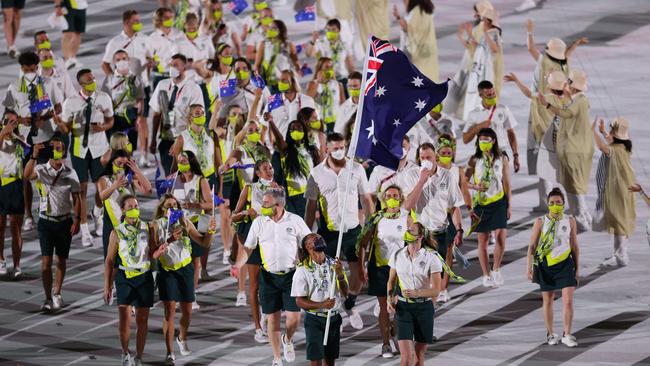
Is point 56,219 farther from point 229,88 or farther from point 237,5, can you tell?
point 237,5

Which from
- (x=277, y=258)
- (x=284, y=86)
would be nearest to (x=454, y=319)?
(x=277, y=258)

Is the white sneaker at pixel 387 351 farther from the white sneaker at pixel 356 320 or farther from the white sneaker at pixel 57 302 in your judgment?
the white sneaker at pixel 57 302

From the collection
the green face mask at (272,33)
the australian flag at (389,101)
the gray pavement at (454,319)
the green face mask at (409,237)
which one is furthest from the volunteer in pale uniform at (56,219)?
the green face mask at (272,33)

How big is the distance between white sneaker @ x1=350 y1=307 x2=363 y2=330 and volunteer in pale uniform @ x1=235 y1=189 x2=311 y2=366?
3.72ft

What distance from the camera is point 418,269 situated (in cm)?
1522

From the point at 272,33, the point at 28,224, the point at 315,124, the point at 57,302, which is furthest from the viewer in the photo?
the point at 272,33

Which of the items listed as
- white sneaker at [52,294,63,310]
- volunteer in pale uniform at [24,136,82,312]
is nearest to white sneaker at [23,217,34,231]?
volunteer in pale uniform at [24,136,82,312]

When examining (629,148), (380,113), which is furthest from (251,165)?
(629,148)

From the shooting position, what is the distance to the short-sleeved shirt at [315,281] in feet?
49.4

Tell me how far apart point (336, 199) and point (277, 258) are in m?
1.28

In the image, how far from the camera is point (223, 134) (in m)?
19.4

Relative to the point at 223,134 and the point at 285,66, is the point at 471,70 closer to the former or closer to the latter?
the point at 285,66

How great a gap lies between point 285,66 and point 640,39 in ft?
21.9

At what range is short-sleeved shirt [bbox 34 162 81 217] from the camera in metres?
17.6
